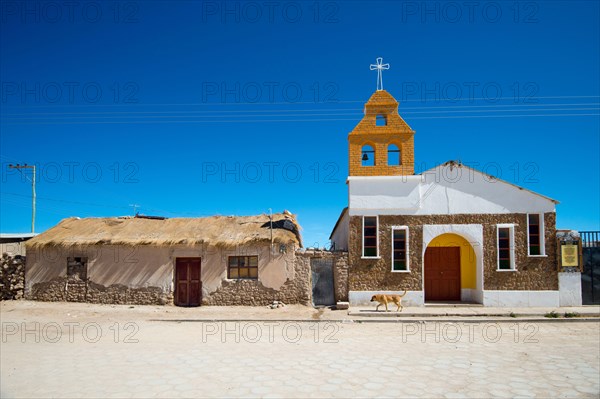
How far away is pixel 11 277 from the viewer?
19.0m

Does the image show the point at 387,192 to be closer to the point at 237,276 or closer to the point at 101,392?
the point at 237,276

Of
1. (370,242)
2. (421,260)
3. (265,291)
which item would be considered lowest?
(265,291)

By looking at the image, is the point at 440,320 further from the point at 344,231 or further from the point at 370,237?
the point at 344,231

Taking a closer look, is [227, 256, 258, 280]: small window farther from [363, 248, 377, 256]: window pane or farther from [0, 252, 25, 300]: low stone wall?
[0, 252, 25, 300]: low stone wall

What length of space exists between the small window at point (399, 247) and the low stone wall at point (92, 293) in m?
8.92

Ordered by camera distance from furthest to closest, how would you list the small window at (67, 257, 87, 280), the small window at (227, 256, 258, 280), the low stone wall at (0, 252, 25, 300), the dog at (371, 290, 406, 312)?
the low stone wall at (0, 252, 25, 300) → the small window at (67, 257, 87, 280) → the small window at (227, 256, 258, 280) → the dog at (371, 290, 406, 312)

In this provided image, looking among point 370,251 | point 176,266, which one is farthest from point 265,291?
point 370,251

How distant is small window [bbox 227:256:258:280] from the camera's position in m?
17.8

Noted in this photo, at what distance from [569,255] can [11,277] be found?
72.6 ft

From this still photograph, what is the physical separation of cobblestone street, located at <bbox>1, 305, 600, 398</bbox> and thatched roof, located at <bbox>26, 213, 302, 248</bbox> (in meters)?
4.41

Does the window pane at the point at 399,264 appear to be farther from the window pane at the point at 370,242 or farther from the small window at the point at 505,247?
the small window at the point at 505,247

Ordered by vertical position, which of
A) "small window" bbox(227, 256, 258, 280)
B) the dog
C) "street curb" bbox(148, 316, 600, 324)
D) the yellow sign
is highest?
the yellow sign

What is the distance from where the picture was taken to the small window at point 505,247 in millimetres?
16969

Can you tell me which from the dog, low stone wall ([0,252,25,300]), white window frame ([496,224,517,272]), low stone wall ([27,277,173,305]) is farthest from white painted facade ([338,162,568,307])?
low stone wall ([0,252,25,300])
